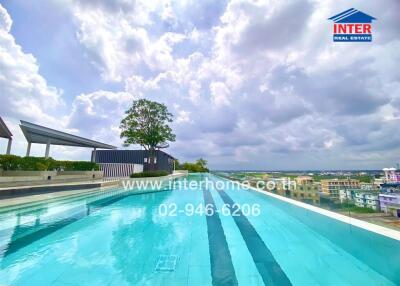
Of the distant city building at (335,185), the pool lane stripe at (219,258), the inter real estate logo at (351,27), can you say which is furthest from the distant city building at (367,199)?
the inter real estate logo at (351,27)

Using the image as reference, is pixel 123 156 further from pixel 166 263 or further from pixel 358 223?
pixel 358 223

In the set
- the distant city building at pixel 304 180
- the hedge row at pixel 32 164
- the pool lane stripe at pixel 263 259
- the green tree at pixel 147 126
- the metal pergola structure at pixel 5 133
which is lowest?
the pool lane stripe at pixel 263 259

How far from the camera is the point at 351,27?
784cm

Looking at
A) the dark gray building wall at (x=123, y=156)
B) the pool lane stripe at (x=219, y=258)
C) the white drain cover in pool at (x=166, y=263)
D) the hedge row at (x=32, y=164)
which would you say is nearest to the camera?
the pool lane stripe at (x=219, y=258)

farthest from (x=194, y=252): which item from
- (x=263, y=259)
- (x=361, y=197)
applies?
(x=361, y=197)

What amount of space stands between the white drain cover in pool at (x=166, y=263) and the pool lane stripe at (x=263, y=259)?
1.35 metres

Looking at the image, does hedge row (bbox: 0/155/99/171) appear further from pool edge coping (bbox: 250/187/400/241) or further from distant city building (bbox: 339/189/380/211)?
distant city building (bbox: 339/189/380/211)

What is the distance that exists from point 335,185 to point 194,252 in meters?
3.46

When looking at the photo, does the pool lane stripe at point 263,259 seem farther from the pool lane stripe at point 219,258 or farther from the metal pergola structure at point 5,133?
the metal pergola structure at point 5,133

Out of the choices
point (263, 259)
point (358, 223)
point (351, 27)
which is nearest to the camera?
point (263, 259)

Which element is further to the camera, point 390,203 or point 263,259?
point 263,259

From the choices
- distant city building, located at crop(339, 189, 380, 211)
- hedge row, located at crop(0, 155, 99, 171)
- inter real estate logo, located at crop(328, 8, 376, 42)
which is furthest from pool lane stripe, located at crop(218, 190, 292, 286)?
hedge row, located at crop(0, 155, 99, 171)

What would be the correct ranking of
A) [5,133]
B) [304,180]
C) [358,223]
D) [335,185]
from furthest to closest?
[5,133] → [304,180] → [335,185] → [358,223]

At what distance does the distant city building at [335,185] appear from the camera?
3.96 meters
